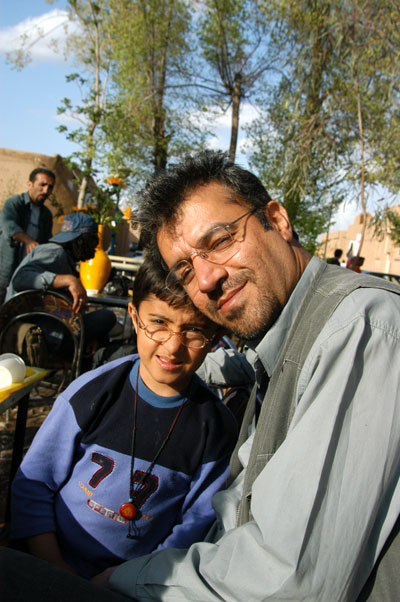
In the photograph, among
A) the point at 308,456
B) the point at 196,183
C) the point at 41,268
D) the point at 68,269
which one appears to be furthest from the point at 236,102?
the point at 308,456

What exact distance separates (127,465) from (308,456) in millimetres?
790

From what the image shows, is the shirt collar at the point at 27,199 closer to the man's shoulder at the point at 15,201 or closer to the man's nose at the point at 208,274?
the man's shoulder at the point at 15,201

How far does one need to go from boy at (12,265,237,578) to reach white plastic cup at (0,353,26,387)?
0.39 m

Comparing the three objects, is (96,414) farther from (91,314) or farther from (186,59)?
(186,59)

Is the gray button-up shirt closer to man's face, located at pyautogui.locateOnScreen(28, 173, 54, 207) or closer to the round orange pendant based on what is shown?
the round orange pendant

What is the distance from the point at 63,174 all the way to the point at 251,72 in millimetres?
6993

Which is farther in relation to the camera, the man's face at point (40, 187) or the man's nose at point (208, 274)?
the man's face at point (40, 187)

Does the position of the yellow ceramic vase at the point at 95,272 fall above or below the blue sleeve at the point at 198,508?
above

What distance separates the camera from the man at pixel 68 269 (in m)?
3.68

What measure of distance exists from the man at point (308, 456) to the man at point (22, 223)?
3.86m

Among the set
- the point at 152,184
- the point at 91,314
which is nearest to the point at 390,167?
the point at 91,314

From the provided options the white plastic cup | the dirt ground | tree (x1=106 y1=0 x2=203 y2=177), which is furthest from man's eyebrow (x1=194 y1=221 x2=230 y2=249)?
tree (x1=106 y1=0 x2=203 y2=177)

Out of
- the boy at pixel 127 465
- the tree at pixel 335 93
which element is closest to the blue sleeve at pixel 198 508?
the boy at pixel 127 465

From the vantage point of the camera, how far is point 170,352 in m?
1.63
